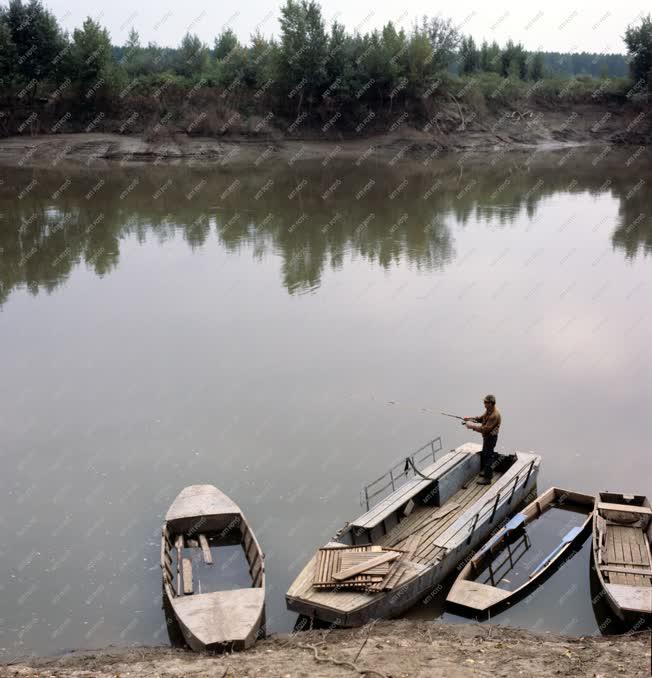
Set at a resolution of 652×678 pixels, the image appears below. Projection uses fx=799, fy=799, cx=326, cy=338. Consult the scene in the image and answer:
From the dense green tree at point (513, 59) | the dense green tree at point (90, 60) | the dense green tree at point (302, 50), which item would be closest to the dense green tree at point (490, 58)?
the dense green tree at point (513, 59)

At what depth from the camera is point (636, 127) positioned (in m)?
76.8

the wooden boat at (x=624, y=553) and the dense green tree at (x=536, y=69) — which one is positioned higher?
the dense green tree at (x=536, y=69)

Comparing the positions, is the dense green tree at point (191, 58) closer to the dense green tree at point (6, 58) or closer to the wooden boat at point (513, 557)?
the dense green tree at point (6, 58)

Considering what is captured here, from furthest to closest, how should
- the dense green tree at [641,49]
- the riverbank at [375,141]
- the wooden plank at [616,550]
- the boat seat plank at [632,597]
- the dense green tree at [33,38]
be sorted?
the dense green tree at [641,49] < the dense green tree at [33,38] < the riverbank at [375,141] < the wooden plank at [616,550] < the boat seat plank at [632,597]

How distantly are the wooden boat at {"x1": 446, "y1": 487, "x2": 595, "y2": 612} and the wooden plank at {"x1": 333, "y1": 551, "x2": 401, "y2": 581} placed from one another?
1.04 metres

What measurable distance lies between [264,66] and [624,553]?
66.8 meters

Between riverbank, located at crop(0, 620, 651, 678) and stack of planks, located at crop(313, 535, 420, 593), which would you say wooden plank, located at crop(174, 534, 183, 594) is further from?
stack of planks, located at crop(313, 535, 420, 593)

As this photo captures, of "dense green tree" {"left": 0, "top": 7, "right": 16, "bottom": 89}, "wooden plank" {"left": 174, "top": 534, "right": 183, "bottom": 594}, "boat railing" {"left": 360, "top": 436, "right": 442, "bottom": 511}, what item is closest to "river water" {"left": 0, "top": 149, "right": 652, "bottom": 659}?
"boat railing" {"left": 360, "top": 436, "right": 442, "bottom": 511}

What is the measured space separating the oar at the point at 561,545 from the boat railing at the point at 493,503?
103cm

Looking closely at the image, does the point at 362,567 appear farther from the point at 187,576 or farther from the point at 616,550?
the point at 616,550

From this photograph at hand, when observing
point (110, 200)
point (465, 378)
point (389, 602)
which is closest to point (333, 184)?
point (110, 200)

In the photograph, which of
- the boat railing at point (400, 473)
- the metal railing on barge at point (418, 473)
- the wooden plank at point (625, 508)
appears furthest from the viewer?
the boat railing at point (400, 473)

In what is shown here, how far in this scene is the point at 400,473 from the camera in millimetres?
14961

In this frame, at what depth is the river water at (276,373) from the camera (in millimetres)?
12484
